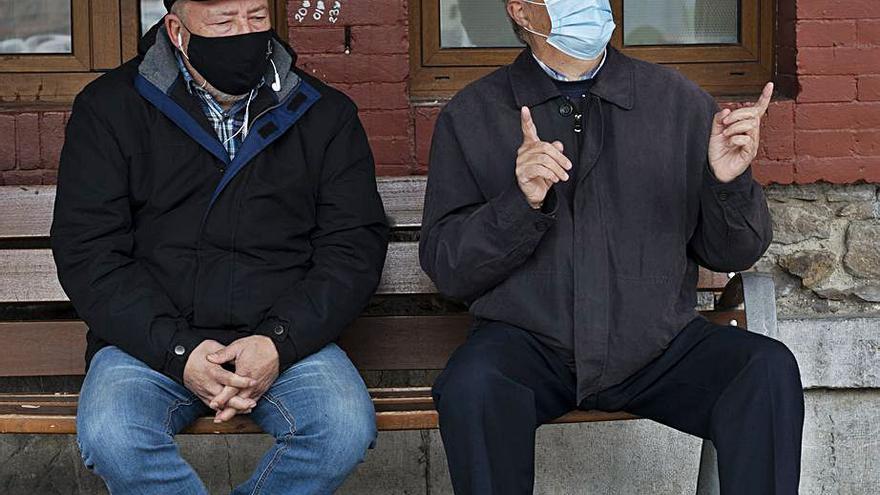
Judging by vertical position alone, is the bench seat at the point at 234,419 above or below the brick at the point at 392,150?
below

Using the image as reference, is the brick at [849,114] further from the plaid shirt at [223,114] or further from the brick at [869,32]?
the plaid shirt at [223,114]

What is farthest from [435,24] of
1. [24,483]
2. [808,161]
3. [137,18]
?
[24,483]

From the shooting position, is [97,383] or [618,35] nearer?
[97,383]

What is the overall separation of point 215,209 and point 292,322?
356 mm

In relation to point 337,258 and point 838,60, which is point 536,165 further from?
point 838,60

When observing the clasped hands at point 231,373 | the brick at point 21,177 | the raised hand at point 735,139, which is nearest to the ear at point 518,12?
the raised hand at point 735,139

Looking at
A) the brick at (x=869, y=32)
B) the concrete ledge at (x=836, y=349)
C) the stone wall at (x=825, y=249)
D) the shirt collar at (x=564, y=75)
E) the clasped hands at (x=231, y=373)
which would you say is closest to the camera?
the clasped hands at (x=231, y=373)

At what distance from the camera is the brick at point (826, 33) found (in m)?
4.42

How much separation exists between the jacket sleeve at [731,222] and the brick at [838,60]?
0.96m

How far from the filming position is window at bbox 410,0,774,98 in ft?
15.2

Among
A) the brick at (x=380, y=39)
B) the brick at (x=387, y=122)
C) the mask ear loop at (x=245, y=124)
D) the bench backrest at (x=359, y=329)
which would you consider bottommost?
the bench backrest at (x=359, y=329)

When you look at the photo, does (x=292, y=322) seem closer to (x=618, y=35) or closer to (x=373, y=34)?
(x=373, y=34)

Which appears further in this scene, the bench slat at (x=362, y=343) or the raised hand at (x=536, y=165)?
the bench slat at (x=362, y=343)

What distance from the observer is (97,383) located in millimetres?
3426
